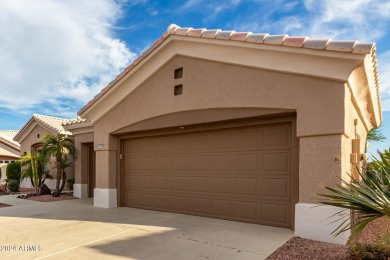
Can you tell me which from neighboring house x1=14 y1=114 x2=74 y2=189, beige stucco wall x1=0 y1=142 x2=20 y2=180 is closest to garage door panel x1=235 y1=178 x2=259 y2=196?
neighboring house x1=14 y1=114 x2=74 y2=189

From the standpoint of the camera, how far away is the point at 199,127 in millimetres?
8289

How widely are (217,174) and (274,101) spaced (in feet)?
9.02

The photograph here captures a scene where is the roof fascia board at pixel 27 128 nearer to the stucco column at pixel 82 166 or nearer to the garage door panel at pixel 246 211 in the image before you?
the stucco column at pixel 82 166

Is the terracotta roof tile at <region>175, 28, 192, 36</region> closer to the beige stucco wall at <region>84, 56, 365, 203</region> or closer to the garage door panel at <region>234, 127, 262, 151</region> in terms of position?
the beige stucco wall at <region>84, 56, 365, 203</region>

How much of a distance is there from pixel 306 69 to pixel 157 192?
20.2 ft

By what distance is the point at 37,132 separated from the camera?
672 inches

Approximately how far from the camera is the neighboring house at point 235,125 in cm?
595

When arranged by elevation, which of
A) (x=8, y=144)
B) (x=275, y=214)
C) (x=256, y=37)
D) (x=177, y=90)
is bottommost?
(x=275, y=214)

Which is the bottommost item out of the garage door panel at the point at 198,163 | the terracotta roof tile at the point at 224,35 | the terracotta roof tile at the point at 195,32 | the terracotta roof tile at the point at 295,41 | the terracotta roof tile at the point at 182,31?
the garage door panel at the point at 198,163

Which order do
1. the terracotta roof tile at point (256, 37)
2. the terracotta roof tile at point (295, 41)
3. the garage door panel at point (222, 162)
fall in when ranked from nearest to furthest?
the terracotta roof tile at point (295, 41) → the terracotta roof tile at point (256, 37) → the garage door panel at point (222, 162)

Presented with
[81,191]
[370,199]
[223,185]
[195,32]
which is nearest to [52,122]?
[81,191]

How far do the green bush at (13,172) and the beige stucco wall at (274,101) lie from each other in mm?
11520

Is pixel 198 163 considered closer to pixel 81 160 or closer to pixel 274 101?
pixel 274 101

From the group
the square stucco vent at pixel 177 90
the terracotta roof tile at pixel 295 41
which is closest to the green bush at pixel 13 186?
the square stucco vent at pixel 177 90
